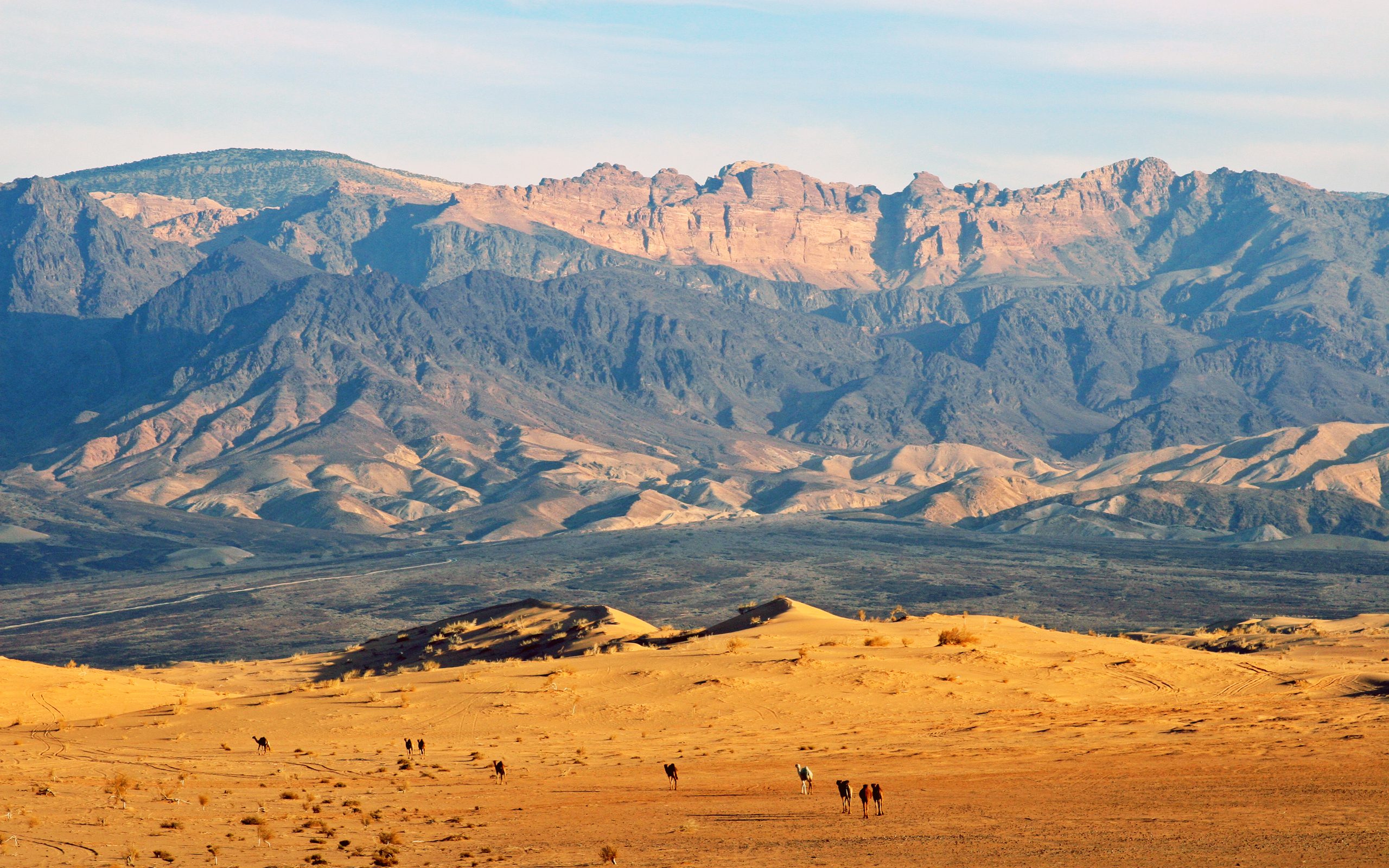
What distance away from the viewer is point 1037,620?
4439 inches

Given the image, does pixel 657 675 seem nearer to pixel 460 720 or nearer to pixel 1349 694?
pixel 460 720

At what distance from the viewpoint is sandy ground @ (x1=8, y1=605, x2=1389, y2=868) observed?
2356 cm

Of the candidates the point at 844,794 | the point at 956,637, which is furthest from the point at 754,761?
the point at 956,637

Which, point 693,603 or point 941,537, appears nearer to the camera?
point 693,603

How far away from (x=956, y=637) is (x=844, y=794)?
20.8m

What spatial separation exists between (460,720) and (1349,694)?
22573 mm

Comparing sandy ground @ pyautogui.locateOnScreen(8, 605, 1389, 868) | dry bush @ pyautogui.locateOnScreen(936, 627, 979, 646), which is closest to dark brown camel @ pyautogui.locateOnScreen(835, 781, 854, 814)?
sandy ground @ pyautogui.locateOnScreen(8, 605, 1389, 868)

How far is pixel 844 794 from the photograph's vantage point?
25828 millimetres

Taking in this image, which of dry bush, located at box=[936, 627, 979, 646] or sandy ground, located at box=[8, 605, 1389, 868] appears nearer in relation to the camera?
sandy ground, located at box=[8, 605, 1389, 868]

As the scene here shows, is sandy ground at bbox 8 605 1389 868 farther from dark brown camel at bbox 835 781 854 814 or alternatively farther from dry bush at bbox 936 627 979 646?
dry bush at bbox 936 627 979 646

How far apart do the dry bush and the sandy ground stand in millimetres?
604

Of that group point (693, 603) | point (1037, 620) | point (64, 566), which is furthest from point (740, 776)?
point (64, 566)

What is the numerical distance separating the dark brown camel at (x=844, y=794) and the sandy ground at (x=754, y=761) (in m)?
0.23

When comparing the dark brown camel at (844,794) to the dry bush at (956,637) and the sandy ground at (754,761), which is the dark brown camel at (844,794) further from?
the dry bush at (956,637)
